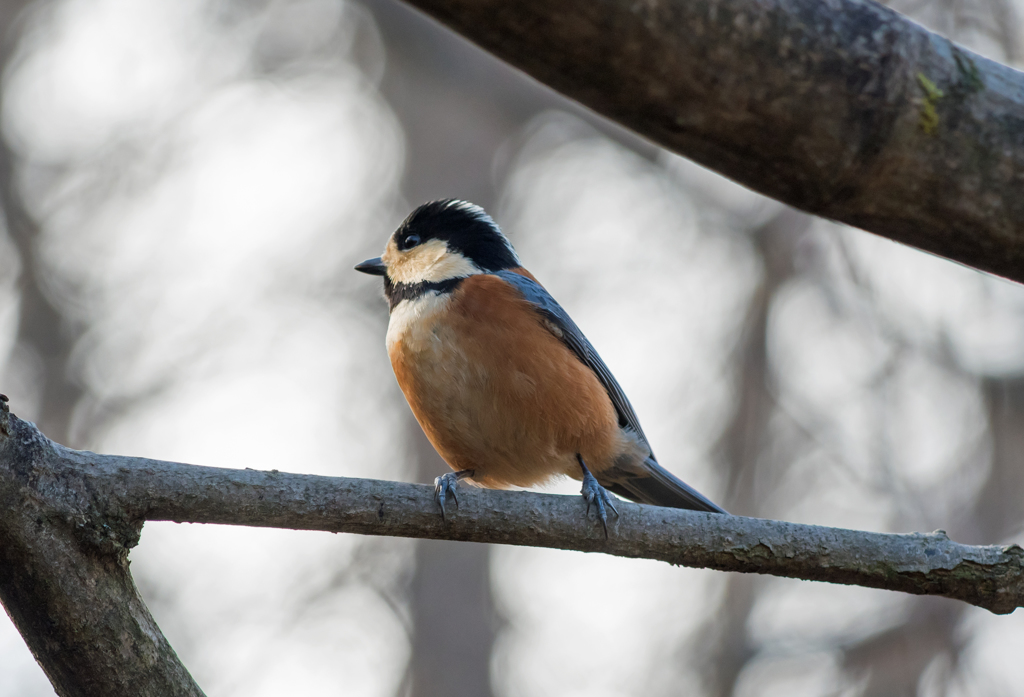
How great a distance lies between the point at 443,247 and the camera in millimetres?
4828

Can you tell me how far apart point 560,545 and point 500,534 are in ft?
0.87

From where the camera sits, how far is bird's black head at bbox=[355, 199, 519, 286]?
4691 mm

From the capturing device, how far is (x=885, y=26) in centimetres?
149

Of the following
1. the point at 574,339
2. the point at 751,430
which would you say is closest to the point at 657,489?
the point at 574,339

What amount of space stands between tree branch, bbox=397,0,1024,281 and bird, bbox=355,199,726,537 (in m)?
2.10

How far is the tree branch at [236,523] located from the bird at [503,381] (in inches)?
23.3

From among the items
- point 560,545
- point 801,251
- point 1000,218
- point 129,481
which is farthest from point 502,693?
point 1000,218

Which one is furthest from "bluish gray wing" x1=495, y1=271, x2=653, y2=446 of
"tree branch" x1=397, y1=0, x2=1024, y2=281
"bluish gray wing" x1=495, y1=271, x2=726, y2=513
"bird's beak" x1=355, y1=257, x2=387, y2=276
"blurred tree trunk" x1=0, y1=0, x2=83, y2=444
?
"blurred tree trunk" x1=0, y1=0, x2=83, y2=444

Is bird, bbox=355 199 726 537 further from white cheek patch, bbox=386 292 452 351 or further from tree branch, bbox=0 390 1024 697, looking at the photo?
tree branch, bbox=0 390 1024 697

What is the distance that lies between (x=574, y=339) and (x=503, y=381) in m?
0.78

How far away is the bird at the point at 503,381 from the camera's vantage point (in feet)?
13.1

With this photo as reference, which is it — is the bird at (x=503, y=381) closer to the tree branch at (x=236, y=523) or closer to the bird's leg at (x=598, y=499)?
the bird's leg at (x=598, y=499)

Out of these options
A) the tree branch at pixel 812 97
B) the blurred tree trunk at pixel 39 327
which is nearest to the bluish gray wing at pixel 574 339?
the tree branch at pixel 812 97

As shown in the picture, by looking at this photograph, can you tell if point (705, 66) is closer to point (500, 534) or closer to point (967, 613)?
point (500, 534)
